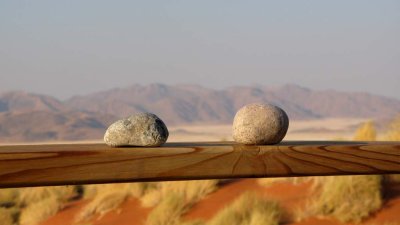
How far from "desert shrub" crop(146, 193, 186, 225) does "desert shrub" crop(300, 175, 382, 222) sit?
1311mm

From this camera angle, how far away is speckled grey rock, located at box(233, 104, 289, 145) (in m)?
3.40

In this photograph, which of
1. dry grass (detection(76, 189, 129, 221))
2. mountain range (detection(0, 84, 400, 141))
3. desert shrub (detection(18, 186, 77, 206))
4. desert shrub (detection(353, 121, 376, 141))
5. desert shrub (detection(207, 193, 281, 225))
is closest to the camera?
desert shrub (detection(207, 193, 281, 225))

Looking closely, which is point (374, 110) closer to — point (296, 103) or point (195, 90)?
point (296, 103)

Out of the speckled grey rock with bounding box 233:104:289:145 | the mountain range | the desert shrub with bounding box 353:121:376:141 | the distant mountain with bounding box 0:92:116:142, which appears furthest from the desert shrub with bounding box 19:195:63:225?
the mountain range

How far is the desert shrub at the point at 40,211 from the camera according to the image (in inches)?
300

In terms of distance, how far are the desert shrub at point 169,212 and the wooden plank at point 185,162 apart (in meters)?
3.29

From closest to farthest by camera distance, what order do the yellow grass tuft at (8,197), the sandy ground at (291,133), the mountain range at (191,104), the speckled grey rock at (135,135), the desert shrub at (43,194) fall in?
the speckled grey rock at (135,135) < the desert shrub at (43,194) < the yellow grass tuft at (8,197) < the sandy ground at (291,133) < the mountain range at (191,104)

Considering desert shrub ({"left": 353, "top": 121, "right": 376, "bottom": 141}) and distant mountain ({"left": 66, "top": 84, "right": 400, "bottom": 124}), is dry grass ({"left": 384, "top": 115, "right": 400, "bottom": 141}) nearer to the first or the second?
desert shrub ({"left": 353, "top": 121, "right": 376, "bottom": 141})

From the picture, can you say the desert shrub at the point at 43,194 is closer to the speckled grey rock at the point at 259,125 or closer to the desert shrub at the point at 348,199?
the desert shrub at the point at 348,199

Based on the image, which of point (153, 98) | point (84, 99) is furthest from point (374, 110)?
point (84, 99)

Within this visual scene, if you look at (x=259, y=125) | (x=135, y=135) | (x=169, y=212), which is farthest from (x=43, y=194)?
(x=259, y=125)

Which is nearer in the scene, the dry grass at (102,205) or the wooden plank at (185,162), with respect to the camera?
the wooden plank at (185,162)

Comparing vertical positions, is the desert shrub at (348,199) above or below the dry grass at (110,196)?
above

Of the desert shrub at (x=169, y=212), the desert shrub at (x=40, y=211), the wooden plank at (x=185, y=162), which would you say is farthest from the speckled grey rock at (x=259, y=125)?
the desert shrub at (x=40, y=211)
